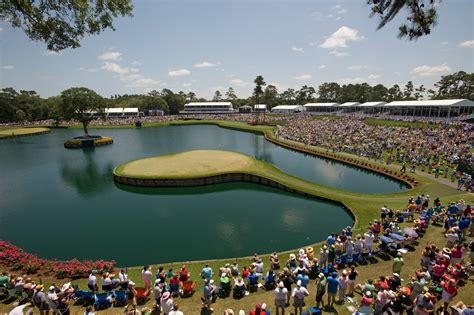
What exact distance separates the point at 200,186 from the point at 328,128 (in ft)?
160

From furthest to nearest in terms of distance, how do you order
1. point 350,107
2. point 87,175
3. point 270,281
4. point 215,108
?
1. point 215,108
2. point 350,107
3. point 87,175
4. point 270,281

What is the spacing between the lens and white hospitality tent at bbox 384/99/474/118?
64.0 meters

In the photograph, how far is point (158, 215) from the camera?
93.7 feet

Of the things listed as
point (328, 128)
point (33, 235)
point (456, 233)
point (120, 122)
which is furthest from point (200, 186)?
point (120, 122)

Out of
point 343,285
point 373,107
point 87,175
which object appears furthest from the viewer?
point 373,107

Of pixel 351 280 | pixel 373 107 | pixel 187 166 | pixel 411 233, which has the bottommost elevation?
pixel 187 166

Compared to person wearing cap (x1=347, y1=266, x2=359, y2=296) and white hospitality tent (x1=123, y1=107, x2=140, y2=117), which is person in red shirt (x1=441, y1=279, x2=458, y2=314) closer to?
person wearing cap (x1=347, y1=266, x2=359, y2=296)

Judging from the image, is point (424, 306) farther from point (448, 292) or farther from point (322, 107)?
point (322, 107)

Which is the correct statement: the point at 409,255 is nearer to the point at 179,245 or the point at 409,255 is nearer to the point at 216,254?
the point at 216,254

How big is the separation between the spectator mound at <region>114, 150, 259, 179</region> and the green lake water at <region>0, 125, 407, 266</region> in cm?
273

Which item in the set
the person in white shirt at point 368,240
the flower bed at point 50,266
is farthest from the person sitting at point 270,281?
the flower bed at point 50,266

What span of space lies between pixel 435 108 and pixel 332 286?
78025 mm

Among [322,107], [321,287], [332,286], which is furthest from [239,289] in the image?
[322,107]

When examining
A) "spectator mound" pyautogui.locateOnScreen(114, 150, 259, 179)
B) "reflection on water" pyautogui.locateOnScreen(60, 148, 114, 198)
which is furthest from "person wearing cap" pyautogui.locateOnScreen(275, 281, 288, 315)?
"reflection on water" pyautogui.locateOnScreen(60, 148, 114, 198)
